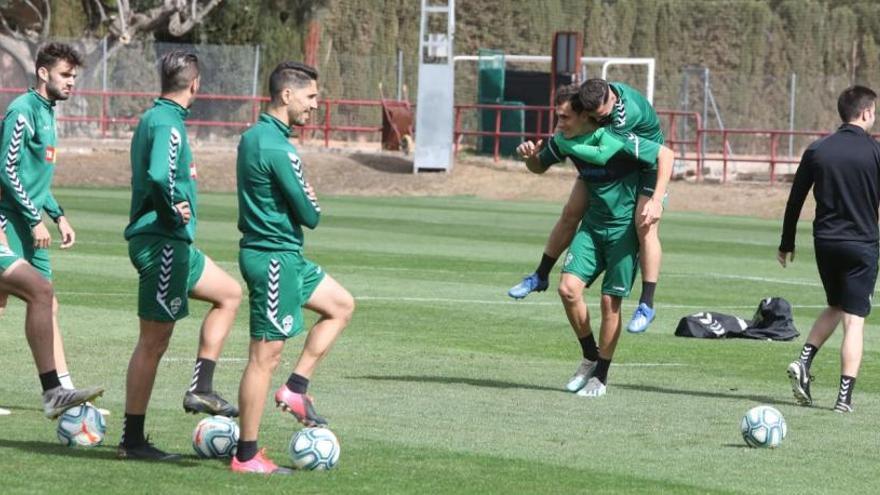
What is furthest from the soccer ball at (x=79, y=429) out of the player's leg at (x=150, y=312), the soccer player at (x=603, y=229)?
the soccer player at (x=603, y=229)

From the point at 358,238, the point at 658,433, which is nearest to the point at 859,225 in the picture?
the point at 658,433

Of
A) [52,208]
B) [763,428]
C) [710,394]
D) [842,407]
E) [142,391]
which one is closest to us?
[142,391]

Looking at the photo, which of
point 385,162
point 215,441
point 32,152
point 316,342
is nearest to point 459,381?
point 316,342

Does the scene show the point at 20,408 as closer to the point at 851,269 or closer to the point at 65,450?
the point at 65,450

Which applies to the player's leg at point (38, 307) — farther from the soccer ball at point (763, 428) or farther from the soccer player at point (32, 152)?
the soccer ball at point (763, 428)

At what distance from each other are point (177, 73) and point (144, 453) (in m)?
1.90

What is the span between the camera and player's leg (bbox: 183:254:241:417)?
32.0 feet

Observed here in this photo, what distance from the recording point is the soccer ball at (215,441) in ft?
29.2

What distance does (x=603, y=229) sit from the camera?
1215 cm

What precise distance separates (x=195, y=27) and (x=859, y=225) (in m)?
46.4

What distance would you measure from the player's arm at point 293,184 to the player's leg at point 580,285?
12.8ft

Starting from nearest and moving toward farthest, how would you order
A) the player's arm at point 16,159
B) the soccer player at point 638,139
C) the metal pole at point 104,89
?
1. the player's arm at point 16,159
2. the soccer player at point 638,139
3. the metal pole at point 104,89

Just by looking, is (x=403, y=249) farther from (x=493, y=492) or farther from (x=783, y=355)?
(x=493, y=492)

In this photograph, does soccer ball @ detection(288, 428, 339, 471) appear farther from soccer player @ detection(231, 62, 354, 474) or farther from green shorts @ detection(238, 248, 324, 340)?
green shorts @ detection(238, 248, 324, 340)
